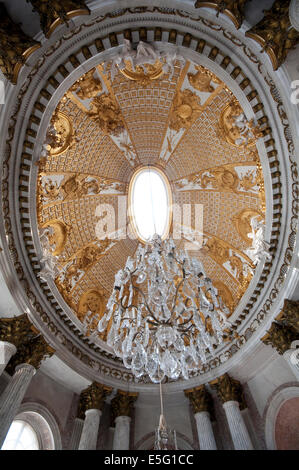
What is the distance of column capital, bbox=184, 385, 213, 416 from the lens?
317 inches

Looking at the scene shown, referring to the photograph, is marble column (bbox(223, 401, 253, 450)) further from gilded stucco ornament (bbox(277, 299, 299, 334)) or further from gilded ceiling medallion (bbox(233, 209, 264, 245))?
gilded ceiling medallion (bbox(233, 209, 264, 245))

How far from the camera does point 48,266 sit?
7309 millimetres

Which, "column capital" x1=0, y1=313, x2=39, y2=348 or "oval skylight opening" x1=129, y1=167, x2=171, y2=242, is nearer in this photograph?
"column capital" x1=0, y1=313, x2=39, y2=348

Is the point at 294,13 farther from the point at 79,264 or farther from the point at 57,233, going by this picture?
the point at 79,264

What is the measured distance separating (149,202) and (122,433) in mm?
7169

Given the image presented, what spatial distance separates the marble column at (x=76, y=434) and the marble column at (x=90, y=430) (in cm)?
32

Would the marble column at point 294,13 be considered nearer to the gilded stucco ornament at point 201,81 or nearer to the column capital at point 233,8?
the column capital at point 233,8

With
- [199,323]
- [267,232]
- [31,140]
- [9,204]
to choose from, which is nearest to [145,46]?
[31,140]

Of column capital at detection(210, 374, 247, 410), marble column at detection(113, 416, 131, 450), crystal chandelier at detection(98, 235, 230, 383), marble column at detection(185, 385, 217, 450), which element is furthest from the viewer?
column capital at detection(210, 374, 247, 410)

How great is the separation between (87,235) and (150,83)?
4.80 metres

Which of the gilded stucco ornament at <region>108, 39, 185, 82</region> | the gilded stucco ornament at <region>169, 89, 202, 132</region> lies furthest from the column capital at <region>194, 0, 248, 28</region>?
the gilded stucco ornament at <region>169, 89, 202, 132</region>

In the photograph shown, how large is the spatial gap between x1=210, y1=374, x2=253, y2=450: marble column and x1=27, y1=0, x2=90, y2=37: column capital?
28.4ft

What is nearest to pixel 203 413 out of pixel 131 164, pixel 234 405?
pixel 234 405

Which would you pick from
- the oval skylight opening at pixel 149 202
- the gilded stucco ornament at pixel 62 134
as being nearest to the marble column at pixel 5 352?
the gilded stucco ornament at pixel 62 134
